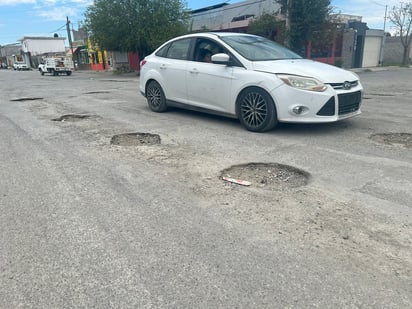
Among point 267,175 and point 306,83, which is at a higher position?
point 306,83

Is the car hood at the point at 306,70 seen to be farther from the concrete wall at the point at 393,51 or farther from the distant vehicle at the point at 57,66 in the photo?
the concrete wall at the point at 393,51

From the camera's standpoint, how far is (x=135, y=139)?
579 centimetres

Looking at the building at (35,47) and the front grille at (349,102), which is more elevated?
the building at (35,47)

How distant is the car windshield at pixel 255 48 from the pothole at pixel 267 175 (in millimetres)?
2467

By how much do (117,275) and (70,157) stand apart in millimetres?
3022

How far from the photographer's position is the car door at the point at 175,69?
6.96m

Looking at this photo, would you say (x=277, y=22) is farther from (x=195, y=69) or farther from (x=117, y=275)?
(x=117, y=275)

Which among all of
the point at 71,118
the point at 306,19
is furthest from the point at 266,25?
the point at 71,118

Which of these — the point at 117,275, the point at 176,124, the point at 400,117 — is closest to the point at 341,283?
the point at 117,275

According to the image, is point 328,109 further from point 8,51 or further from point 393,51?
point 8,51

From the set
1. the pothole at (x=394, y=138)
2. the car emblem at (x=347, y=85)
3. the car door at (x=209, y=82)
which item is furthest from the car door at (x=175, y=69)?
the pothole at (x=394, y=138)

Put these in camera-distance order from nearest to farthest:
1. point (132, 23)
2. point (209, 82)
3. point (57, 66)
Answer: point (209, 82) → point (132, 23) → point (57, 66)

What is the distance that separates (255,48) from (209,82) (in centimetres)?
108

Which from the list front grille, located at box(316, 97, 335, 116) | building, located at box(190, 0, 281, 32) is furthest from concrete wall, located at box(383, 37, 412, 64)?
front grille, located at box(316, 97, 335, 116)
